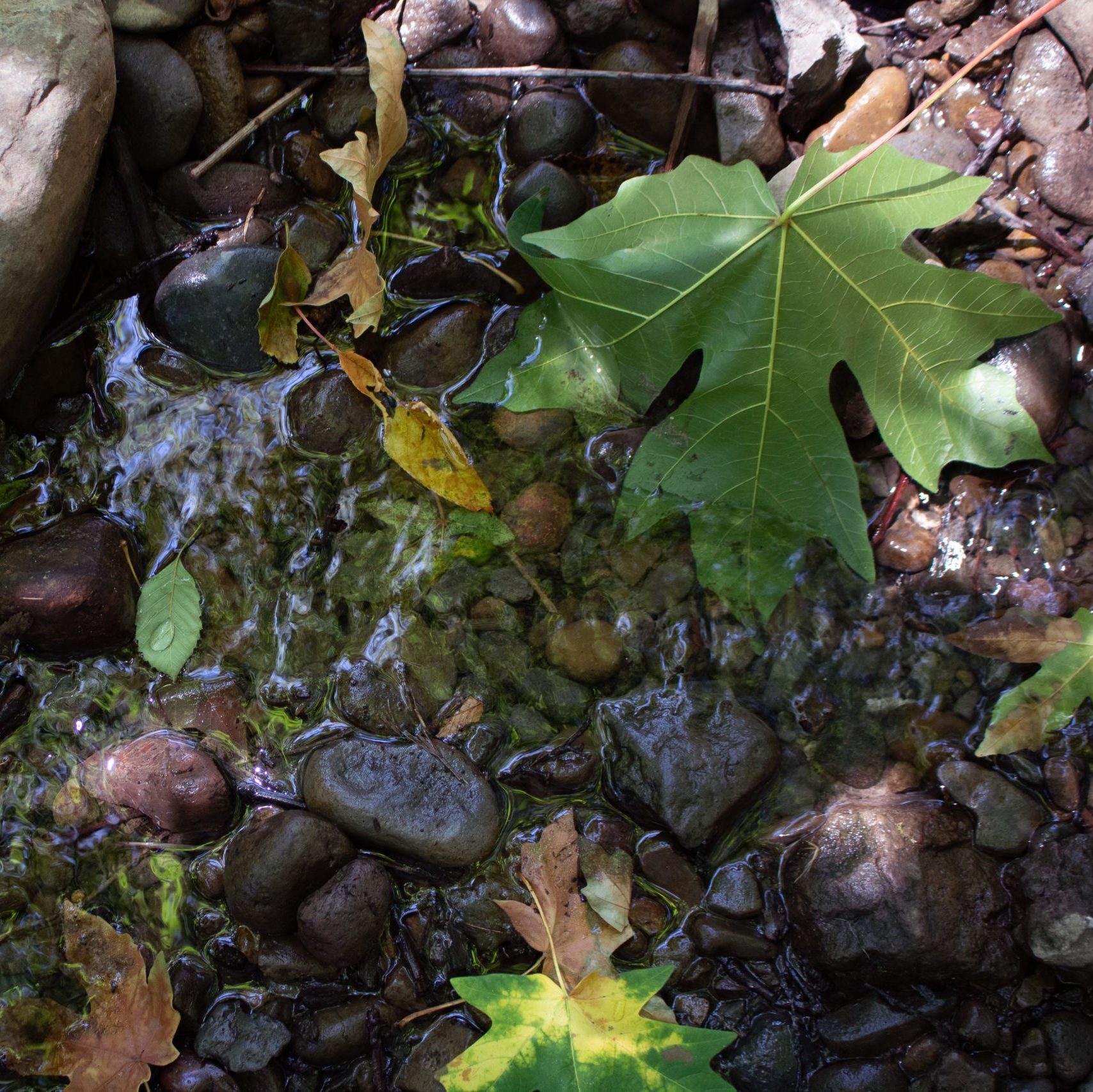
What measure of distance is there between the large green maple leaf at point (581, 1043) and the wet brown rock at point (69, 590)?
50.7 inches

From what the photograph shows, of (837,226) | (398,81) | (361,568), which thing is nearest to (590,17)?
(398,81)

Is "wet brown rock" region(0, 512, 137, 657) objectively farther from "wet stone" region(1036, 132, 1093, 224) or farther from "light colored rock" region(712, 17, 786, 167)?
"wet stone" region(1036, 132, 1093, 224)

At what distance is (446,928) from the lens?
2.13 metres

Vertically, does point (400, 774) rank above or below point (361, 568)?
below

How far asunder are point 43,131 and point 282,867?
184 centimetres

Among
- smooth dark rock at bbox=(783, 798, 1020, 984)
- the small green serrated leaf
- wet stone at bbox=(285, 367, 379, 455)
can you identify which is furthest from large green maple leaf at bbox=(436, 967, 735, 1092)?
wet stone at bbox=(285, 367, 379, 455)

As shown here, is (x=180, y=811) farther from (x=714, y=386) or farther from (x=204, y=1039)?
(x=714, y=386)

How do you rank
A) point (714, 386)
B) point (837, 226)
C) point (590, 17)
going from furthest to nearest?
point (590, 17)
point (714, 386)
point (837, 226)

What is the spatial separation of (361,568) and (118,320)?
100 cm

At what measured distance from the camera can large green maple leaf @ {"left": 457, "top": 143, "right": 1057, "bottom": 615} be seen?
A: 6.26ft

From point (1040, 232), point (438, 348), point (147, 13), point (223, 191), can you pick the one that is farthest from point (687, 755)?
point (147, 13)

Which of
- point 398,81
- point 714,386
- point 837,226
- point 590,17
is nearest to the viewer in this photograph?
point 837,226

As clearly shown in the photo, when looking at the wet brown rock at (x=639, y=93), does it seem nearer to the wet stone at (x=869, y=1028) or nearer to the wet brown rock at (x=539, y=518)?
the wet brown rock at (x=539, y=518)

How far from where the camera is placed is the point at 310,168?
2.48 meters
